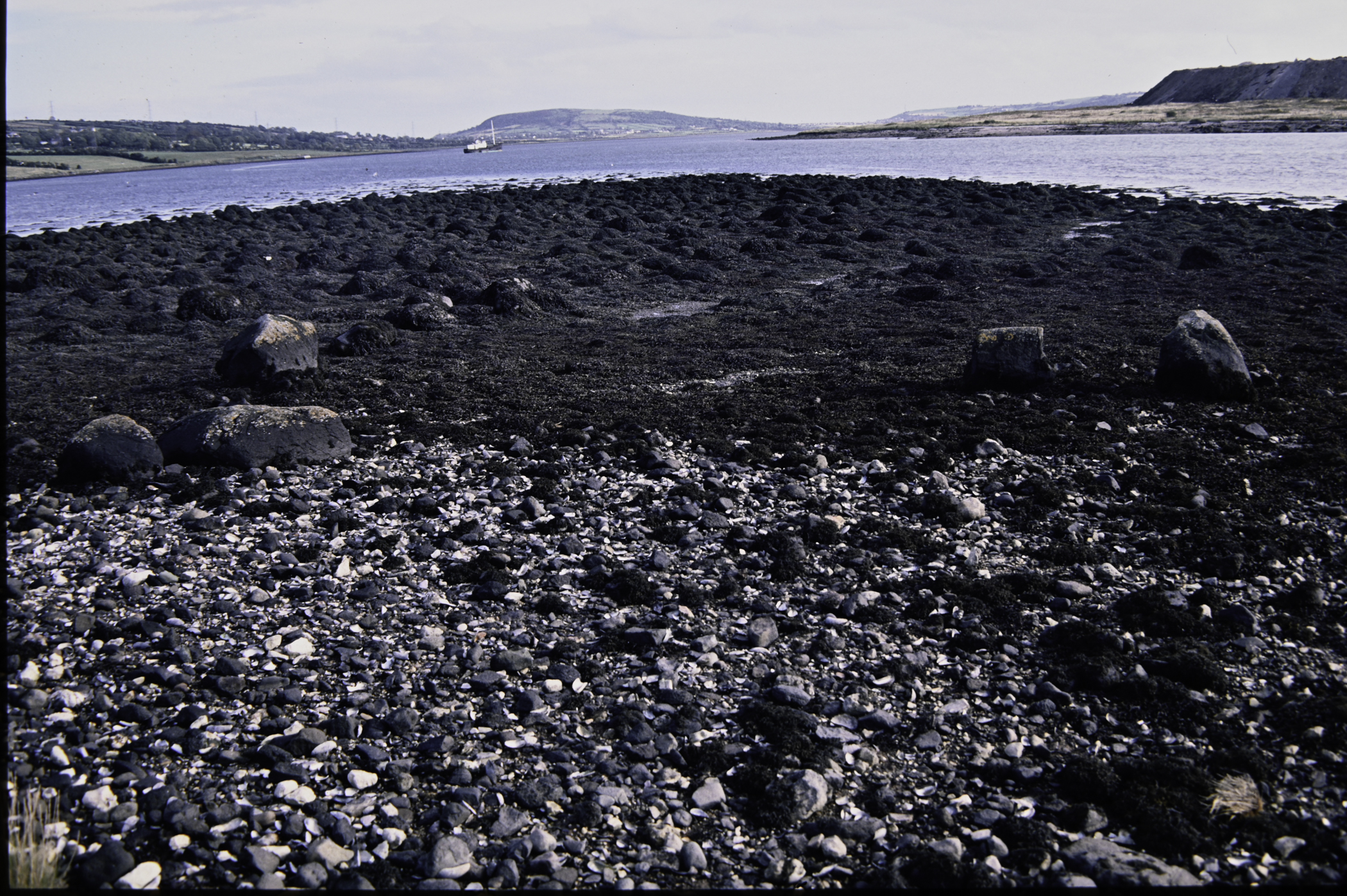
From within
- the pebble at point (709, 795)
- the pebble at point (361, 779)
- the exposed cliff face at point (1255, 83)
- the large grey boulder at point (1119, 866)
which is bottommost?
the large grey boulder at point (1119, 866)

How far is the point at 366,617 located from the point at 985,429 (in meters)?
7.32

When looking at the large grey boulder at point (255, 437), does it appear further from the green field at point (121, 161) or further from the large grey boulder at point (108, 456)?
the green field at point (121, 161)

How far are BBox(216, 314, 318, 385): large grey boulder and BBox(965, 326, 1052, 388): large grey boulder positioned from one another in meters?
9.67

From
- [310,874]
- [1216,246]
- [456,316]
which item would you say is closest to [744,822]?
[310,874]

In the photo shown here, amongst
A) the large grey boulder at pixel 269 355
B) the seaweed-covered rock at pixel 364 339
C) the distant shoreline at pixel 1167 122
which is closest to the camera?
the large grey boulder at pixel 269 355

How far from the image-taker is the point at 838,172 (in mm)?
66562

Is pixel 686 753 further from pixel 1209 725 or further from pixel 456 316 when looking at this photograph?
pixel 456 316

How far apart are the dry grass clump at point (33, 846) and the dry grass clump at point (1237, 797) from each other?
18.7 ft

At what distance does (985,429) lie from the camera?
10602 mm

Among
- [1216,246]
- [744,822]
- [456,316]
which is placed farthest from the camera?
[1216,246]

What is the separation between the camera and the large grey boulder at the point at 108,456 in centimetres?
916

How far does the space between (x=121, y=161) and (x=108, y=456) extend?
144m

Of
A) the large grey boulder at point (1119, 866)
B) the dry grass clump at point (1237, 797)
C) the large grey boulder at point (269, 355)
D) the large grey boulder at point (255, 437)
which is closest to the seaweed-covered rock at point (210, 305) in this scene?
the large grey boulder at point (269, 355)

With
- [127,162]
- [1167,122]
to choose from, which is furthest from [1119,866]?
[127,162]
